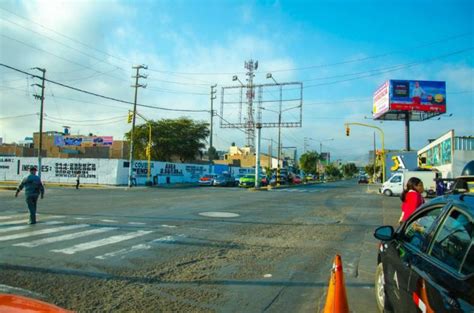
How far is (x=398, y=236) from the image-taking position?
15.1 feet

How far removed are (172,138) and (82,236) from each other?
187 feet

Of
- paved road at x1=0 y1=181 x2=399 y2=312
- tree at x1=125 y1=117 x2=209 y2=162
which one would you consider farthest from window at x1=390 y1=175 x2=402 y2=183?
tree at x1=125 y1=117 x2=209 y2=162

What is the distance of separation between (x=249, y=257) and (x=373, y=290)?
2712mm

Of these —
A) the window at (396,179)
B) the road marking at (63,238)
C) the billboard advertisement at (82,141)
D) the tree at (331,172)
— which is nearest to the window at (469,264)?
the road marking at (63,238)

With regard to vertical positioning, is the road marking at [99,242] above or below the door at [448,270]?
below

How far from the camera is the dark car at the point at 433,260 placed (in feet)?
8.79

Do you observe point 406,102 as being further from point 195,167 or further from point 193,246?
point 193,246

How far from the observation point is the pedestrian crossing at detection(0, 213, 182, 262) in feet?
26.9

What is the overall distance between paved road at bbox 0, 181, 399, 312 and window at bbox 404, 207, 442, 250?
135 centimetres

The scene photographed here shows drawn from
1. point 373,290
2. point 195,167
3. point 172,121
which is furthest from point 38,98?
point 373,290

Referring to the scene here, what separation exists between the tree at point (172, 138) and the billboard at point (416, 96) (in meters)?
31.9

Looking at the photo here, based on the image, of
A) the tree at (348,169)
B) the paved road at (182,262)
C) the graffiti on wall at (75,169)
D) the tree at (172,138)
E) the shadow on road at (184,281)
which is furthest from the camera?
the tree at (348,169)

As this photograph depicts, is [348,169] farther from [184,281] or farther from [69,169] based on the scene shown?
[184,281]

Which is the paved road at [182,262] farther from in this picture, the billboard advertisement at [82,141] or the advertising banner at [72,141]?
the advertising banner at [72,141]
